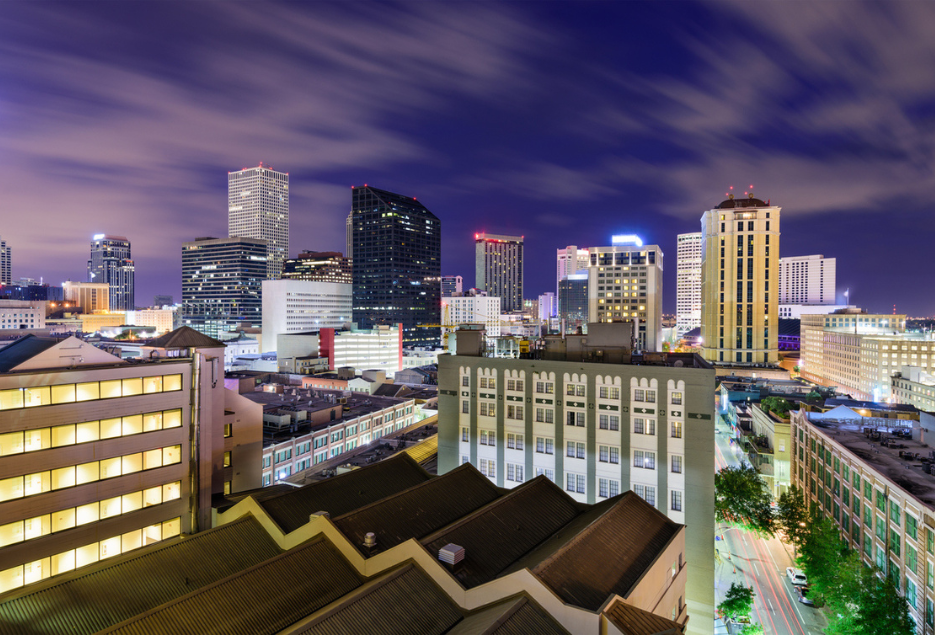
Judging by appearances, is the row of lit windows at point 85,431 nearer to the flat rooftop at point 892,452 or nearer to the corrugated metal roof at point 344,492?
the corrugated metal roof at point 344,492

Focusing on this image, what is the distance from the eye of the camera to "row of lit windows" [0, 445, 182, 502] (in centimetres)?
3078

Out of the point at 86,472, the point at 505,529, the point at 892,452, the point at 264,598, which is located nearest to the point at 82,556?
the point at 86,472

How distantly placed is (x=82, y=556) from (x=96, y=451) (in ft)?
22.5

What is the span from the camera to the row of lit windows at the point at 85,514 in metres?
30.6

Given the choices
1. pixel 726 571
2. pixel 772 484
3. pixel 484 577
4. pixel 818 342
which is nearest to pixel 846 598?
pixel 726 571

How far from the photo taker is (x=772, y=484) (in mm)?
74062

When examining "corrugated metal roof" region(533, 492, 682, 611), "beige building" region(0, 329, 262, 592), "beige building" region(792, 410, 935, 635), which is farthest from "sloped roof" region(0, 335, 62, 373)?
"beige building" region(792, 410, 935, 635)

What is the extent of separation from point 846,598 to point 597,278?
516 ft

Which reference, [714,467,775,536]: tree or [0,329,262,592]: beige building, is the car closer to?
[714,467,775,536]: tree

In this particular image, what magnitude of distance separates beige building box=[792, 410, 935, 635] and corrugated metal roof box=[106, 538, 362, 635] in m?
40.6

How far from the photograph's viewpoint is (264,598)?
72.6 feet

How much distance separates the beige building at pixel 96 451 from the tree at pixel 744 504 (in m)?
50.1

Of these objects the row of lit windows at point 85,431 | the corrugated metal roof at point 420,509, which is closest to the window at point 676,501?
the corrugated metal roof at point 420,509

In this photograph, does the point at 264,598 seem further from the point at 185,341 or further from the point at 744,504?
the point at 744,504
